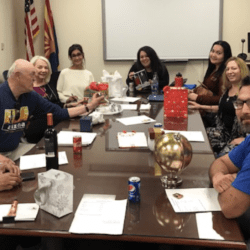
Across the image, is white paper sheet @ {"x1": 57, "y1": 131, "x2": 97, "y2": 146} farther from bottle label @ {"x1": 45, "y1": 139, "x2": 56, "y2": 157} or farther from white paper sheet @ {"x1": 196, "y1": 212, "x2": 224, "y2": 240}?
white paper sheet @ {"x1": 196, "y1": 212, "x2": 224, "y2": 240}

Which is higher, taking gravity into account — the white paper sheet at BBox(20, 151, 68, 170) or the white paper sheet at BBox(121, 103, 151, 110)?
the white paper sheet at BBox(121, 103, 151, 110)

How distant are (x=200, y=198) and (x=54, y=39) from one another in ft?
15.3

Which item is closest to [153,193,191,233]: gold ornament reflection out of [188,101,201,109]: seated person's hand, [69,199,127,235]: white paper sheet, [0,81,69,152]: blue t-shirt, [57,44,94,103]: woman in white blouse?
[69,199,127,235]: white paper sheet

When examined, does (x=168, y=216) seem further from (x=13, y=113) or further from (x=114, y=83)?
(x=114, y=83)

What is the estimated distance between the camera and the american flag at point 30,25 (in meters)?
5.17

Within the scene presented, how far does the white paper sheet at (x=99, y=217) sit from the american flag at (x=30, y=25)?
174 inches

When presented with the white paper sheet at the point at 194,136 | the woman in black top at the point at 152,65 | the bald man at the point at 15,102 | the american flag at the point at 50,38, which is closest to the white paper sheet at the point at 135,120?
the white paper sheet at the point at 194,136

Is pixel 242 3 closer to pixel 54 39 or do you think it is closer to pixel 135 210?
pixel 54 39

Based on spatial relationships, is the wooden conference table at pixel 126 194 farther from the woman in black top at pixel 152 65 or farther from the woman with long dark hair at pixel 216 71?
the woman in black top at pixel 152 65

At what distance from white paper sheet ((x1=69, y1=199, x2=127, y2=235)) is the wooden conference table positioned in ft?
0.06

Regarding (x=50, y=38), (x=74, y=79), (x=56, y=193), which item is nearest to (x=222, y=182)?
(x=56, y=193)

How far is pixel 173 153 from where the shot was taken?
4.68ft

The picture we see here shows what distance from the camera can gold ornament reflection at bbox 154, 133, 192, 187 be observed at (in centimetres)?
143

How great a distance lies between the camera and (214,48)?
3.71m
